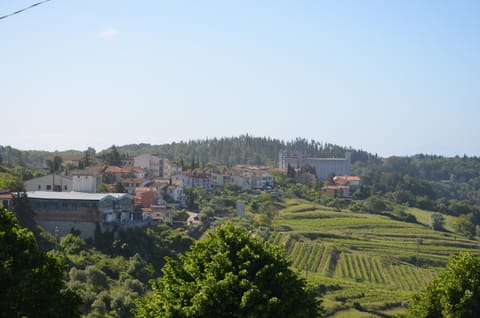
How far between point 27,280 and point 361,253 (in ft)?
150

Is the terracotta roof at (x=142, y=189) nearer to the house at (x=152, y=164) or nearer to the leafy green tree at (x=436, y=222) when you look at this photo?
the house at (x=152, y=164)

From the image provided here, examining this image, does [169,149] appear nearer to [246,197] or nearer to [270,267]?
[246,197]

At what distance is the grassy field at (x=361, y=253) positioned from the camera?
40312mm

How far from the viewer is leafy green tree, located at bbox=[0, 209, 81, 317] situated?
11.4m

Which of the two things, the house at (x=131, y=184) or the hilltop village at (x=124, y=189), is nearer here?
the hilltop village at (x=124, y=189)

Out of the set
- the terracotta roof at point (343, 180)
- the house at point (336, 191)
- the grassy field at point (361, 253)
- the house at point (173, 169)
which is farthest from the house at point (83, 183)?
the terracotta roof at point (343, 180)

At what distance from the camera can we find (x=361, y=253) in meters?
54.1

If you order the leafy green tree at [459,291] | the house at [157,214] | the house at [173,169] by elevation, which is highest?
the house at [173,169]

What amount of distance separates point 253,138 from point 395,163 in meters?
51.6

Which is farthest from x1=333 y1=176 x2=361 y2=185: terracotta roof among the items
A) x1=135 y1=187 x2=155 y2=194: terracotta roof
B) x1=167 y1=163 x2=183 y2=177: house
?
x1=135 y1=187 x2=155 y2=194: terracotta roof

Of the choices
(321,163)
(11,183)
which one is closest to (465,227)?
(11,183)

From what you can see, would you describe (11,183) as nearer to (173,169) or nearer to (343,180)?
(173,169)

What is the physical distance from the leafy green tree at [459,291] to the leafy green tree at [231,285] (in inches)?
151

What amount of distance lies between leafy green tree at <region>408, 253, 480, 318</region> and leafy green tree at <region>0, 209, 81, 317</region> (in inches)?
378
